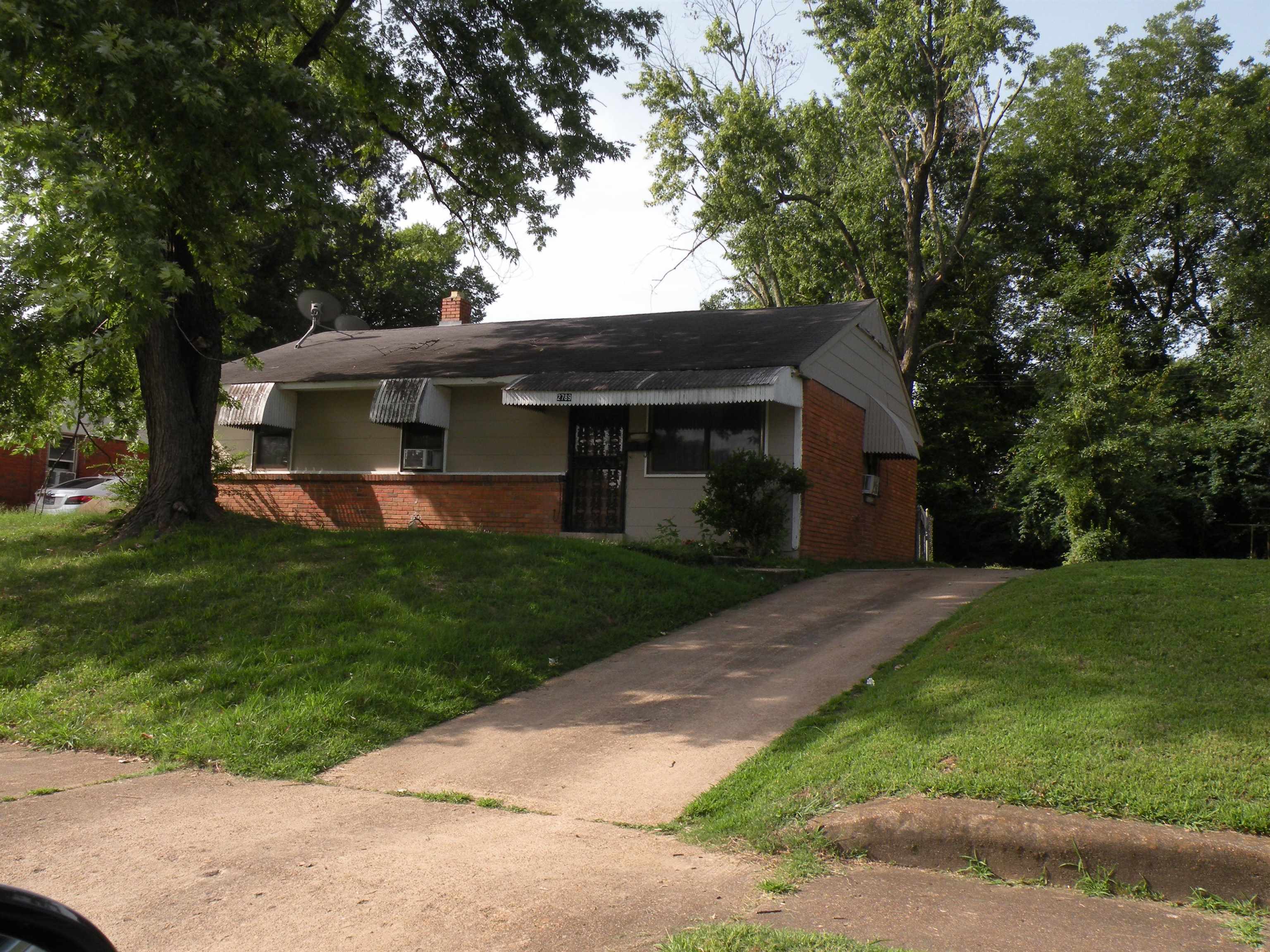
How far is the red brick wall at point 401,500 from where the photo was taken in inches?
629

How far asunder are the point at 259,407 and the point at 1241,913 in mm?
16421

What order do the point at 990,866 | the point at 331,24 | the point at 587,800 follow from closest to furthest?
the point at 990,866 < the point at 587,800 < the point at 331,24

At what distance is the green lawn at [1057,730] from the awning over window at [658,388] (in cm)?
602

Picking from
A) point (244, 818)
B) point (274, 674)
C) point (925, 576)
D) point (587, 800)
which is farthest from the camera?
point (925, 576)

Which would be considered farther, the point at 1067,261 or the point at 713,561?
the point at 1067,261

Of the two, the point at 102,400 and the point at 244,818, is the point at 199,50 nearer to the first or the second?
the point at 102,400

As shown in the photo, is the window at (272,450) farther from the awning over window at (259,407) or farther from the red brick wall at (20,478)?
the red brick wall at (20,478)

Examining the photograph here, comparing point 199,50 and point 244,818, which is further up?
point 199,50

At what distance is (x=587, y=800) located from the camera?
5.48 metres

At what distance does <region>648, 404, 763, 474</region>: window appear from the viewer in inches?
599

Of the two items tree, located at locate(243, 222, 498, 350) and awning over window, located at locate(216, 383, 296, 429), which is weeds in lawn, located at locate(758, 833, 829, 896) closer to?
awning over window, located at locate(216, 383, 296, 429)

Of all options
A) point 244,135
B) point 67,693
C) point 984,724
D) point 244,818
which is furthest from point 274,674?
point 244,135

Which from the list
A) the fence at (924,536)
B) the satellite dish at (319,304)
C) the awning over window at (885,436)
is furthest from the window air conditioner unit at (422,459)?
the fence at (924,536)

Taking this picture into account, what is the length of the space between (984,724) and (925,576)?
29.5ft
